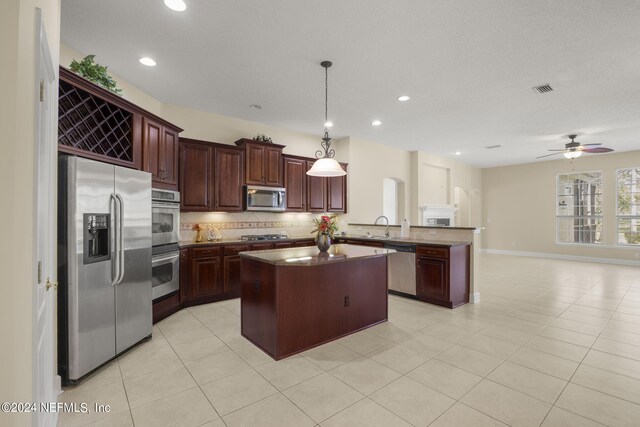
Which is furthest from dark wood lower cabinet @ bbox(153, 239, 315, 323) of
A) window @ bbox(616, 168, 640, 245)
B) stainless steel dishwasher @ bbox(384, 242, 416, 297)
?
window @ bbox(616, 168, 640, 245)

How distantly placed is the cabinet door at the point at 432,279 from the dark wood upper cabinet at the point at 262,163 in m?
2.80

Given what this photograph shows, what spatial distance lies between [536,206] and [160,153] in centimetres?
1047

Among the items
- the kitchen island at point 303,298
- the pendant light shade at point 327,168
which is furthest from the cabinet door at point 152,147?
the pendant light shade at point 327,168

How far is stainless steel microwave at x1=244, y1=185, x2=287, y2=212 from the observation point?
16.2 ft

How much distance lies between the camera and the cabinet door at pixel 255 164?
4961mm

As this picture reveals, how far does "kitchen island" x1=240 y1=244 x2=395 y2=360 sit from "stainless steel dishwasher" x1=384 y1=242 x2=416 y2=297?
130cm

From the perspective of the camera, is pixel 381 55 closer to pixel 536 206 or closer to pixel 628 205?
pixel 536 206

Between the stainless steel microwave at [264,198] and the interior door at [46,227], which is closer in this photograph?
→ the interior door at [46,227]

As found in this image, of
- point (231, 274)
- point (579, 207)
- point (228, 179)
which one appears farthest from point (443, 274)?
point (579, 207)

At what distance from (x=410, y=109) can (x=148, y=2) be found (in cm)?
378

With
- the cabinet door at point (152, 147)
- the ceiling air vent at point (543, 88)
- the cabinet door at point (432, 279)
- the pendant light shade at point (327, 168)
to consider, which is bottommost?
the cabinet door at point (432, 279)

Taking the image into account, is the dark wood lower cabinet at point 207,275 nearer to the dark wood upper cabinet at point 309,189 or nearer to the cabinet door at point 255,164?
the cabinet door at point 255,164

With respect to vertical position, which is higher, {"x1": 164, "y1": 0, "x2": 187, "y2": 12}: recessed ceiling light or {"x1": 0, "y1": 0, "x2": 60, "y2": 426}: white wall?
{"x1": 164, "y1": 0, "x2": 187, "y2": 12}: recessed ceiling light

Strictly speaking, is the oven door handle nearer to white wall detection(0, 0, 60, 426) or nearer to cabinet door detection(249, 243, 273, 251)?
cabinet door detection(249, 243, 273, 251)
